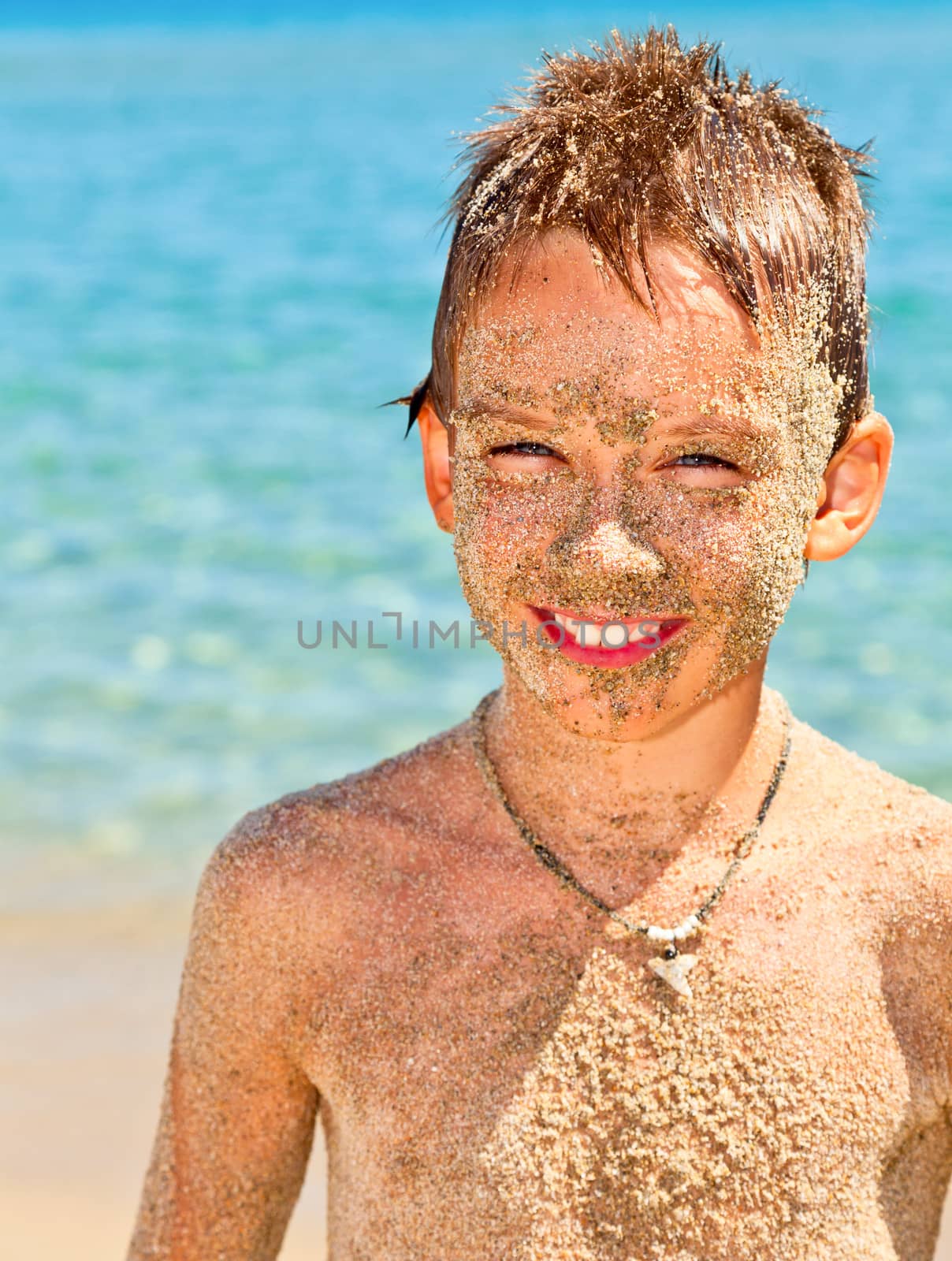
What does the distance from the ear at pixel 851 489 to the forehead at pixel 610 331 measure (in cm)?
28

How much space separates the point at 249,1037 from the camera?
83.1 inches

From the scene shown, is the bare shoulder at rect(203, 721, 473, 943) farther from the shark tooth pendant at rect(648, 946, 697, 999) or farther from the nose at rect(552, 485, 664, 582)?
the nose at rect(552, 485, 664, 582)

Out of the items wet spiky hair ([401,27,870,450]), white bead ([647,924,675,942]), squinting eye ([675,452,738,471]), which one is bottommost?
white bead ([647,924,675,942])

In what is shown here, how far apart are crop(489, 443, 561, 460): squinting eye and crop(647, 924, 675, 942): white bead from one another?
0.60 m

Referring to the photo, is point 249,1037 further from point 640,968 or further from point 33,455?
point 33,455

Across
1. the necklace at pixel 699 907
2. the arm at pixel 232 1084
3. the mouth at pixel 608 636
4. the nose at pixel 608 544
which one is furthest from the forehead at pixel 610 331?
the arm at pixel 232 1084

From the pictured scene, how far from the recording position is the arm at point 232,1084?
82.8 inches

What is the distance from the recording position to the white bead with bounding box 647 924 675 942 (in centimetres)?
199

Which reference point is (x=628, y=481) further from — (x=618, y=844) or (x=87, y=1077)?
(x=87, y=1077)

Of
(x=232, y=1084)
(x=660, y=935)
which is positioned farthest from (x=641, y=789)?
(x=232, y=1084)

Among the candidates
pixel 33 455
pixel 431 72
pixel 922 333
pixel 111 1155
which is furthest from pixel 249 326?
pixel 431 72

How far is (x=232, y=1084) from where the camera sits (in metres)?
2.13

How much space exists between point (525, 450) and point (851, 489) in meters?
0.48

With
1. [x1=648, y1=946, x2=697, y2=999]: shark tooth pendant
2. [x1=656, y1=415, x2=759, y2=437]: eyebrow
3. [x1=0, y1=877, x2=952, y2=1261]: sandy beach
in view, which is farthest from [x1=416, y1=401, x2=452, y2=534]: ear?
[x1=0, y1=877, x2=952, y2=1261]: sandy beach
